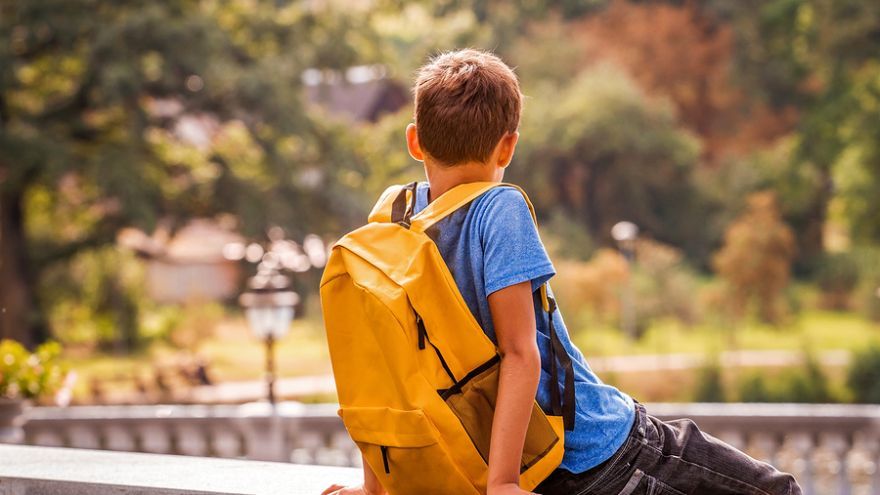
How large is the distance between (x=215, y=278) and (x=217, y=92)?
1704cm

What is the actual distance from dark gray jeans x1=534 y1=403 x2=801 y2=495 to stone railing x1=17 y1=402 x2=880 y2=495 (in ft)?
18.2

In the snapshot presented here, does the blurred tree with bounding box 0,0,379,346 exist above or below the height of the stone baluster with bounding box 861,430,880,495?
above

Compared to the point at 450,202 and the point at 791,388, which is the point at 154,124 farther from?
the point at 450,202

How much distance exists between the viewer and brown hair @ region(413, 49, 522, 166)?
184cm

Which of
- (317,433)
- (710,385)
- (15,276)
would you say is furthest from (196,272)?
(317,433)

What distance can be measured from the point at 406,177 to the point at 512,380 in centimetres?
2218

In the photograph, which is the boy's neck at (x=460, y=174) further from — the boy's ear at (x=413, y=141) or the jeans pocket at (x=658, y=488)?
the jeans pocket at (x=658, y=488)

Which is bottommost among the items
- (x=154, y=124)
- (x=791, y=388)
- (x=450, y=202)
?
(x=791, y=388)

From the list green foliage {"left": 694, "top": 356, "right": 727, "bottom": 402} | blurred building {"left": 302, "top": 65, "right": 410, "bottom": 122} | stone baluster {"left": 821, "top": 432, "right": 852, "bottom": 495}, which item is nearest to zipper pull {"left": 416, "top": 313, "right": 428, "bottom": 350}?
stone baluster {"left": 821, "top": 432, "right": 852, "bottom": 495}

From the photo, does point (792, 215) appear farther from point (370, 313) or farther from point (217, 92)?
point (370, 313)

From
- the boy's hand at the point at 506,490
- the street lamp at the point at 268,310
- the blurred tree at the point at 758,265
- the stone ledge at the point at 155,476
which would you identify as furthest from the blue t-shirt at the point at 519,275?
the blurred tree at the point at 758,265

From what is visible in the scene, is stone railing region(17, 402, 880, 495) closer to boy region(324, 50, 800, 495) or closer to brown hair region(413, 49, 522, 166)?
boy region(324, 50, 800, 495)

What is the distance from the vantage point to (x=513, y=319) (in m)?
1.80

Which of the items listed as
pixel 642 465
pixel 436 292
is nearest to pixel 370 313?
pixel 436 292
